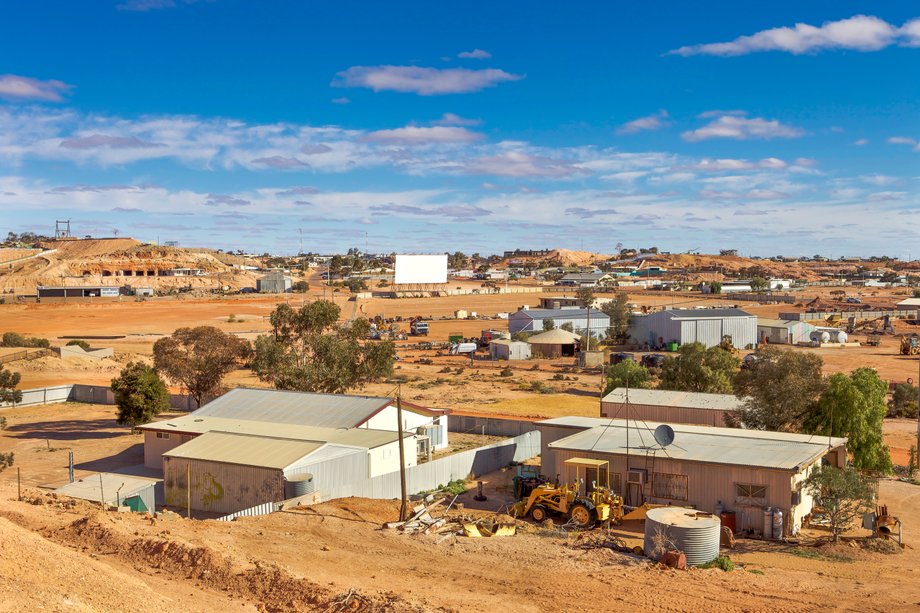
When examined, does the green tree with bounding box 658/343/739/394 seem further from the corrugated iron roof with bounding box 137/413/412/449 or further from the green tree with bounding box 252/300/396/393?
the corrugated iron roof with bounding box 137/413/412/449

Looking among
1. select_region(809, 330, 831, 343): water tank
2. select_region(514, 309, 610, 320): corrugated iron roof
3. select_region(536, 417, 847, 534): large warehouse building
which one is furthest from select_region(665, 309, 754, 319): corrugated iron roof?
select_region(536, 417, 847, 534): large warehouse building

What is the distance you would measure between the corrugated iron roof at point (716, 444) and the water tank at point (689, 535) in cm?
504

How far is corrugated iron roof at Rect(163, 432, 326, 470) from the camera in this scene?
26.3m

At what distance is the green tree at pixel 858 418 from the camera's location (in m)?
29.4

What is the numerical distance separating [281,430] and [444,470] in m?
6.93

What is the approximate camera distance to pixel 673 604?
51.3 ft

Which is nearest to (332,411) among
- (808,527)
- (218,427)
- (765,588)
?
(218,427)

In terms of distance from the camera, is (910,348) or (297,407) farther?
(910,348)

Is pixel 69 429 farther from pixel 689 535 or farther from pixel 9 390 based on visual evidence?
pixel 689 535

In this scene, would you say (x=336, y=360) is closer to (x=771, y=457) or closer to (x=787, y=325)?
(x=771, y=457)

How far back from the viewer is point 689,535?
746 inches

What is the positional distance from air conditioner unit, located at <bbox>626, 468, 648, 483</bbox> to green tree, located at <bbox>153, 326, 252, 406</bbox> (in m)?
23.4

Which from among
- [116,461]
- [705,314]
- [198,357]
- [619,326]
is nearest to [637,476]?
[116,461]

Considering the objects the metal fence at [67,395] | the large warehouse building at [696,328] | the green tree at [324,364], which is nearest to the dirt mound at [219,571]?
the green tree at [324,364]
